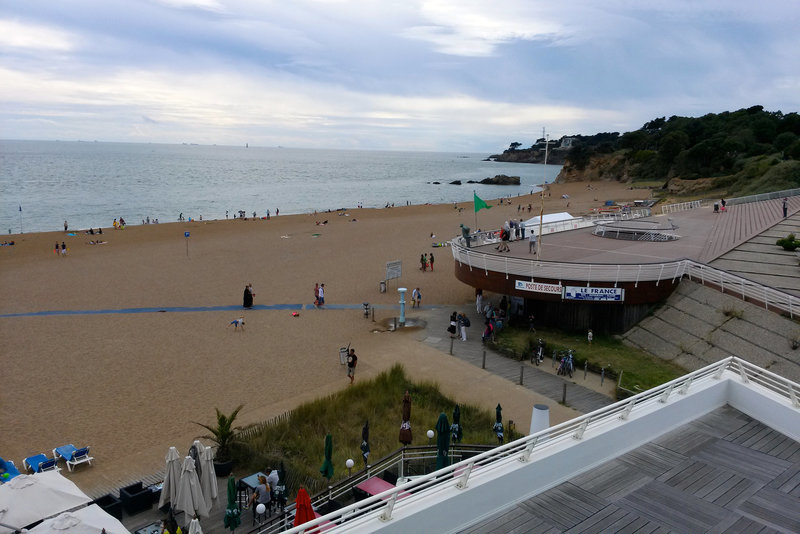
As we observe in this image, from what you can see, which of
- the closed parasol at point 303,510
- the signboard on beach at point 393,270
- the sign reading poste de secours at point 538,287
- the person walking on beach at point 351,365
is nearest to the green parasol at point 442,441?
the closed parasol at point 303,510

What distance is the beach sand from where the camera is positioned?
14000 millimetres

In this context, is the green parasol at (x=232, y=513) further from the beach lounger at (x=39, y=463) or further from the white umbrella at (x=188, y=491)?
the beach lounger at (x=39, y=463)

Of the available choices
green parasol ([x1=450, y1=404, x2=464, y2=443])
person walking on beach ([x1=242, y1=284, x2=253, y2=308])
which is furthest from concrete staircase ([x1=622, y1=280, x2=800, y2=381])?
person walking on beach ([x1=242, y1=284, x2=253, y2=308])

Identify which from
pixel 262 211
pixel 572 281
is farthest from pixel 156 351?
pixel 262 211

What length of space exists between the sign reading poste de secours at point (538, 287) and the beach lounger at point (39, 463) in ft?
47.3

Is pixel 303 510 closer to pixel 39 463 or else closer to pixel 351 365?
pixel 39 463

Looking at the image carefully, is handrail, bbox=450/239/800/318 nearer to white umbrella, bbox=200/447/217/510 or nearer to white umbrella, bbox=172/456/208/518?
white umbrella, bbox=200/447/217/510

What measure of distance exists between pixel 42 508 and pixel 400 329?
14.6 metres

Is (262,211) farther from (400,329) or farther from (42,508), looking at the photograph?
(42,508)

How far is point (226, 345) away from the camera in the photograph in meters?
20.1

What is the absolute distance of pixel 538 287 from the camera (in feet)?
61.2

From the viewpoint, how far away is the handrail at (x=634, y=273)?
1756 cm

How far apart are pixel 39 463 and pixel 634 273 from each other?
17690 mm

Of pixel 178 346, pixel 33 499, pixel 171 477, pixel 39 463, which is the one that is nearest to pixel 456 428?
pixel 171 477
